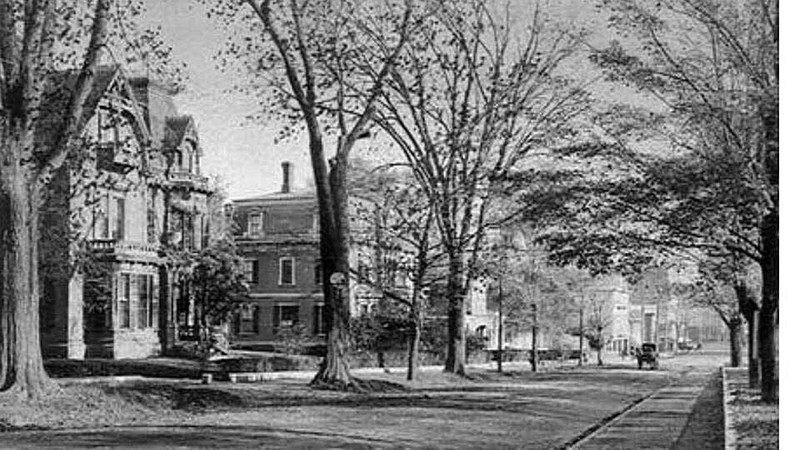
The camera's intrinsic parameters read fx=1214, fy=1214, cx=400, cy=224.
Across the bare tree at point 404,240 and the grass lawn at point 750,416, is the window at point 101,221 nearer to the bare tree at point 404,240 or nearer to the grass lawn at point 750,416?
the bare tree at point 404,240

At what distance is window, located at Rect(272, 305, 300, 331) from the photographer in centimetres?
606

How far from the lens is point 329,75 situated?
6.82m

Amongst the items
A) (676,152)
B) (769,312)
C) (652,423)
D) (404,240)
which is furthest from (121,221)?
(652,423)

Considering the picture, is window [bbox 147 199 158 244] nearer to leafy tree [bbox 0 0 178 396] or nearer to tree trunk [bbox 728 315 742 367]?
leafy tree [bbox 0 0 178 396]

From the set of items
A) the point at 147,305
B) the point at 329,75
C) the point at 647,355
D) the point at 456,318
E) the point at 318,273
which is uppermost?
the point at 329,75

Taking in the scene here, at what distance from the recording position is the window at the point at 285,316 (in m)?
6.06

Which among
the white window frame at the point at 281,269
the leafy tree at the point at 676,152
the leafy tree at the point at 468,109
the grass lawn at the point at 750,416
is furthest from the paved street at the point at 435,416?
the leafy tree at the point at 676,152

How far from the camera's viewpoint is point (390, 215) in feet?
23.6

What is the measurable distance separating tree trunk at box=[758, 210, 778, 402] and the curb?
0.21 m

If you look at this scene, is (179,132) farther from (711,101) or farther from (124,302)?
(711,101)

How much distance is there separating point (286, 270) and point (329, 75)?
1.16 meters

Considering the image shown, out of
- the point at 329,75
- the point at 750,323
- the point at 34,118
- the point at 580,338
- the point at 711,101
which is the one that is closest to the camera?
the point at 711,101

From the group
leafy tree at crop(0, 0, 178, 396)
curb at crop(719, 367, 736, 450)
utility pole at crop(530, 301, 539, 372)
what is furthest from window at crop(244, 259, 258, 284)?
curb at crop(719, 367, 736, 450)

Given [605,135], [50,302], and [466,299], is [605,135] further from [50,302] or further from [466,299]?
[50,302]
